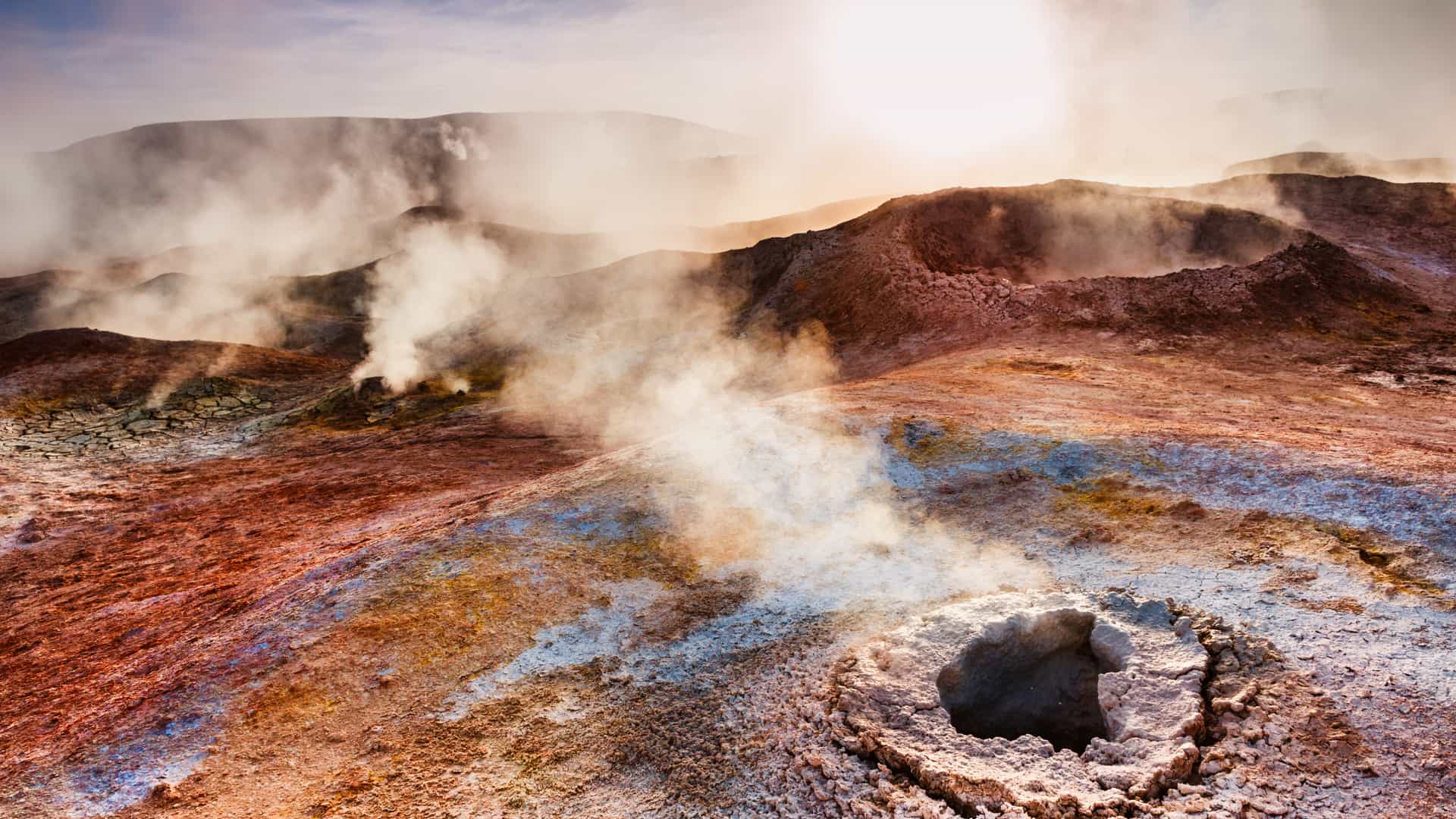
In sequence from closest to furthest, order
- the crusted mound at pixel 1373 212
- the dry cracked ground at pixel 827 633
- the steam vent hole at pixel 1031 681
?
the dry cracked ground at pixel 827 633 < the steam vent hole at pixel 1031 681 < the crusted mound at pixel 1373 212

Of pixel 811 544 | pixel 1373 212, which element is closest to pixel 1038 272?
pixel 1373 212

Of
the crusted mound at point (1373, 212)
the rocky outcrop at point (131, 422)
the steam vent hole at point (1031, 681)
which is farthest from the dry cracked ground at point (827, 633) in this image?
the crusted mound at point (1373, 212)

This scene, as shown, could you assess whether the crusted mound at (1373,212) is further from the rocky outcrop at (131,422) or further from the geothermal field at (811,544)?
the rocky outcrop at (131,422)

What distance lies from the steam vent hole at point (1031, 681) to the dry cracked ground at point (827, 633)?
0.02 meters

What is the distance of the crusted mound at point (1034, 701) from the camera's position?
14.2 ft

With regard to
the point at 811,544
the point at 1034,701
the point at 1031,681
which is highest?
the point at 811,544

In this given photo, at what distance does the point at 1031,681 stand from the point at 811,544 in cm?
251

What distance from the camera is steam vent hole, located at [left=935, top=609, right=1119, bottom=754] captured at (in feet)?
17.7

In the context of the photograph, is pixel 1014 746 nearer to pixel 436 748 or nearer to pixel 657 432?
pixel 436 748

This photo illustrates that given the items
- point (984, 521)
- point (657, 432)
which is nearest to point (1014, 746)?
point (984, 521)

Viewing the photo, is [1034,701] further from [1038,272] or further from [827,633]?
[1038,272]

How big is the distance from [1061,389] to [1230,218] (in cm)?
1289

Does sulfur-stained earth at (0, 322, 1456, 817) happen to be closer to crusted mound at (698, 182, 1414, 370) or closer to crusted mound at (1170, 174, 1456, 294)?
crusted mound at (698, 182, 1414, 370)

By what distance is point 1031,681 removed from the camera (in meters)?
5.67
